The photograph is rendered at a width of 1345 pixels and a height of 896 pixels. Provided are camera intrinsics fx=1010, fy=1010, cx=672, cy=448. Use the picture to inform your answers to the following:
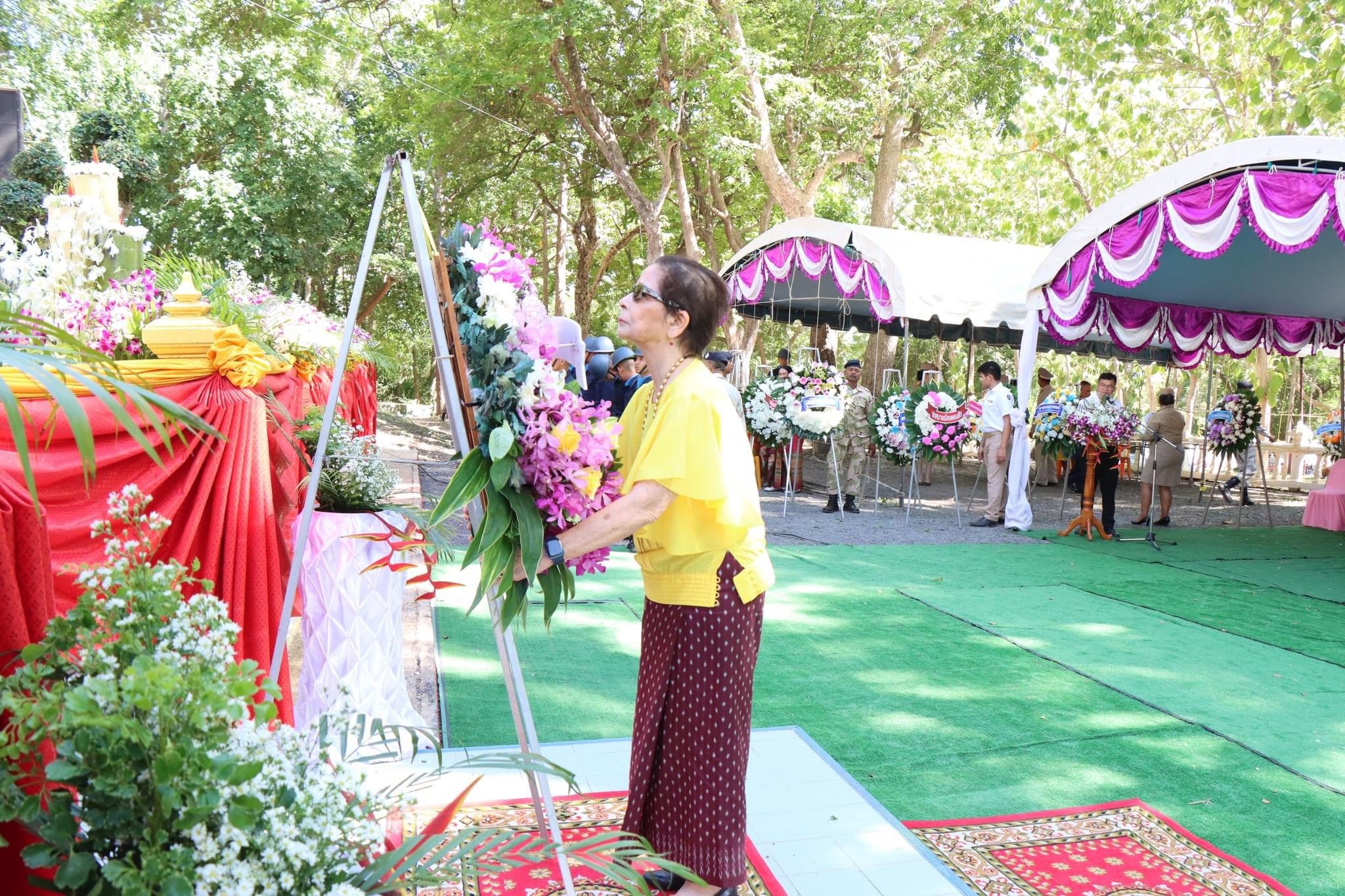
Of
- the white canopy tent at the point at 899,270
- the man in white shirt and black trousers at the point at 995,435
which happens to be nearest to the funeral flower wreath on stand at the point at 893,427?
the man in white shirt and black trousers at the point at 995,435

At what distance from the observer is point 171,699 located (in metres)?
1.23

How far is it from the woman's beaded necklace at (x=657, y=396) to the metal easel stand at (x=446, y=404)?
21.7 inches

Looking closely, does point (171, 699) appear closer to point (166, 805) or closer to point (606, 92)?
point (166, 805)

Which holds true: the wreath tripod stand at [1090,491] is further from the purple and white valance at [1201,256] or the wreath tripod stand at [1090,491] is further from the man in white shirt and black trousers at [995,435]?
the purple and white valance at [1201,256]

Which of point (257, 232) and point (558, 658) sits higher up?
point (257, 232)

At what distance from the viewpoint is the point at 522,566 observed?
2303 mm

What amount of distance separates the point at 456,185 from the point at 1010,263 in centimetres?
1111

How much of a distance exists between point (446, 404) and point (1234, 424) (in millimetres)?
12368

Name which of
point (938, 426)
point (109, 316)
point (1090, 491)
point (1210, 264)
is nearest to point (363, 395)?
point (938, 426)

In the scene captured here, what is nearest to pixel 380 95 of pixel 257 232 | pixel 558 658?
pixel 257 232

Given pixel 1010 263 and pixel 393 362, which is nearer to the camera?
pixel 393 362

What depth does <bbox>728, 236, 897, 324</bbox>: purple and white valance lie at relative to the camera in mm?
12188

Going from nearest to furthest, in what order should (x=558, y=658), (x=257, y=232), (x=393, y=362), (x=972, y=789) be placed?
(x=972, y=789) → (x=558, y=658) → (x=393, y=362) → (x=257, y=232)

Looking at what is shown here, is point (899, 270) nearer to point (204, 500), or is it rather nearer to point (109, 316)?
point (109, 316)
